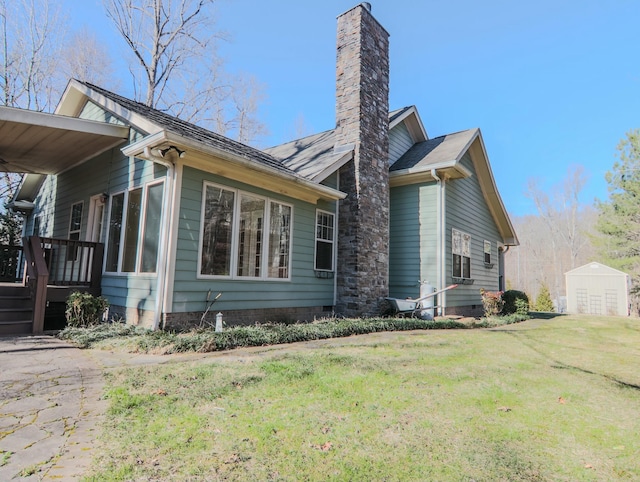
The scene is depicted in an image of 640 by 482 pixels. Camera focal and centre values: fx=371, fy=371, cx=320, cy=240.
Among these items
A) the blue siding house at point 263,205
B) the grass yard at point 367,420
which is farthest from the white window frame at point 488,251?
the grass yard at point 367,420

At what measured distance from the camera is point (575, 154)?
30.5m

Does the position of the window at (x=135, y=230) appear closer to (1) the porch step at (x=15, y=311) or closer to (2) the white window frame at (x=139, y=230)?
(2) the white window frame at (x=139, y=230)

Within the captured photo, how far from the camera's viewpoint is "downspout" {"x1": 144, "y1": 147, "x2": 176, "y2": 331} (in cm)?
580

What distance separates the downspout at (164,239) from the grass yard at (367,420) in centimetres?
165

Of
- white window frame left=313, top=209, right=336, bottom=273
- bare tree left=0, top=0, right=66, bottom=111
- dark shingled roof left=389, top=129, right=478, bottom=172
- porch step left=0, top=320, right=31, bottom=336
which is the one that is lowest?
porch step left=0, top=320, right=31, bottom=336

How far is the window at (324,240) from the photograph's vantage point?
353 inches

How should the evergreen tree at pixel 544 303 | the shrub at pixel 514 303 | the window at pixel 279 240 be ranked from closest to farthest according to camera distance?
the window at pixel 279 240 → the shrub at pixel 514 303 → the evergreen tree at pixel 544 303

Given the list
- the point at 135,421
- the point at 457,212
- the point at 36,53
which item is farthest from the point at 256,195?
the point at 36,53

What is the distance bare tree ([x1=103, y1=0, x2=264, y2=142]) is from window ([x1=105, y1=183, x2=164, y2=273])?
1307cm

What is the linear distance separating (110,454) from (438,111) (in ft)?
70.5

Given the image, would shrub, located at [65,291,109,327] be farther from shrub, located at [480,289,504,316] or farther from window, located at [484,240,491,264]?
window, located at [484,240,491,264]

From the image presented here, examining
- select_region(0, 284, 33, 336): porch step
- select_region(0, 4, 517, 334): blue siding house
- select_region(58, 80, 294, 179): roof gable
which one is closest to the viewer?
select_region(0, 284, 33, 336): porch step

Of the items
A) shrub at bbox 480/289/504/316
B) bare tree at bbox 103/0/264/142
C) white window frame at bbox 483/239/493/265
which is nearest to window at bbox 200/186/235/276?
shrub at bbox 480/289/504/316

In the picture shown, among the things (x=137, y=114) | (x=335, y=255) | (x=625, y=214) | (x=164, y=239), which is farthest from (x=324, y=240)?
(x=625, y=214)
